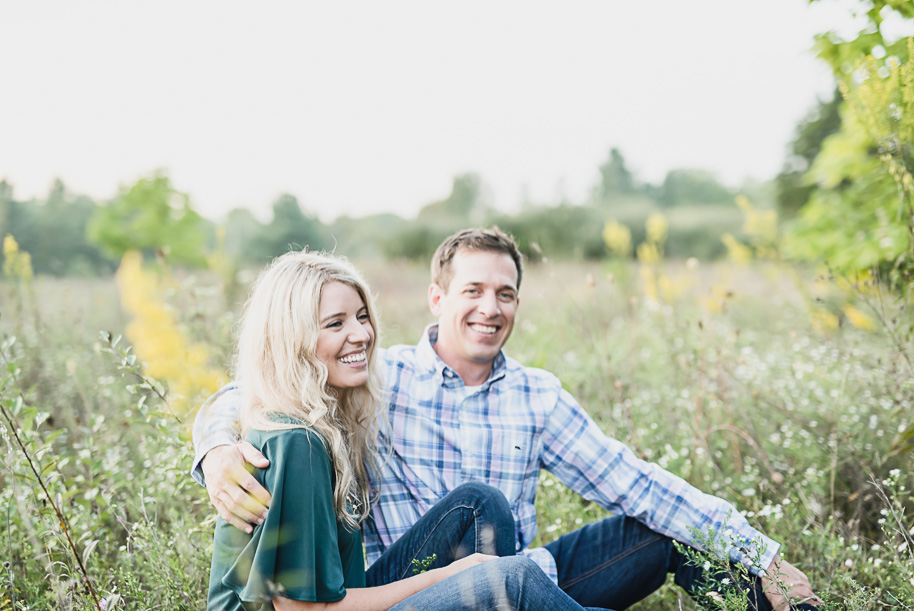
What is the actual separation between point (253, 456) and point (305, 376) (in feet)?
0.87

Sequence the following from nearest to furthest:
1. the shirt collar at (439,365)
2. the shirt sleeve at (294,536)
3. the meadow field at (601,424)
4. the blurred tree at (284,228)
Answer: the shirt sleeve at (294,536) → the meadow field at (601,424) → the shirt collar at (439,365) → the blurred tree at (284,228)

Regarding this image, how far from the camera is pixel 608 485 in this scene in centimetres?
213

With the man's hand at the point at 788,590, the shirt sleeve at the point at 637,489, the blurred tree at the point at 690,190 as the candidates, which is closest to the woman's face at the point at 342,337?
the shirt sleeve at the point at 637,489

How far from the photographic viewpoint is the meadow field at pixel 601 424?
1940 millimetres

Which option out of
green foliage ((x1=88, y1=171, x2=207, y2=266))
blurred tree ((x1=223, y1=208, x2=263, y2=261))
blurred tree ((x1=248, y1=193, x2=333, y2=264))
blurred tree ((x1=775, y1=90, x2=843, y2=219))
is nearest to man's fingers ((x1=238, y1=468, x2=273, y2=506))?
blurred tree ((x1=775, y1=90, x2=843, y2=219))

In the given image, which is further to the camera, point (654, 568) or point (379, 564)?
point (654, 568)

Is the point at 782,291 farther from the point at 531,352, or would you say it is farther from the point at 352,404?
the point at 352,404

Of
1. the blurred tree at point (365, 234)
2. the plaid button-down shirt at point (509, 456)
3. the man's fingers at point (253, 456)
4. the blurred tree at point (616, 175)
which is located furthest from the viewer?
the blurred tree at point (616, 175)

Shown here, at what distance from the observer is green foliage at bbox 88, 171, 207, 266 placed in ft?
53.3

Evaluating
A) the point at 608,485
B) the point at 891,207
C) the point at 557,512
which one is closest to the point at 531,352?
the point at 557,512

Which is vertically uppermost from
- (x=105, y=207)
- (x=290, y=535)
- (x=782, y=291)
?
(x=105, y=207)

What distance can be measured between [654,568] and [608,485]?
0.33 meters

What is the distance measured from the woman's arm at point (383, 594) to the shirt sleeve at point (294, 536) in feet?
0.11

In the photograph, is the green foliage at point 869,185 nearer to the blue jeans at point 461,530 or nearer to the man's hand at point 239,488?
the blue jeans at point 461,530
